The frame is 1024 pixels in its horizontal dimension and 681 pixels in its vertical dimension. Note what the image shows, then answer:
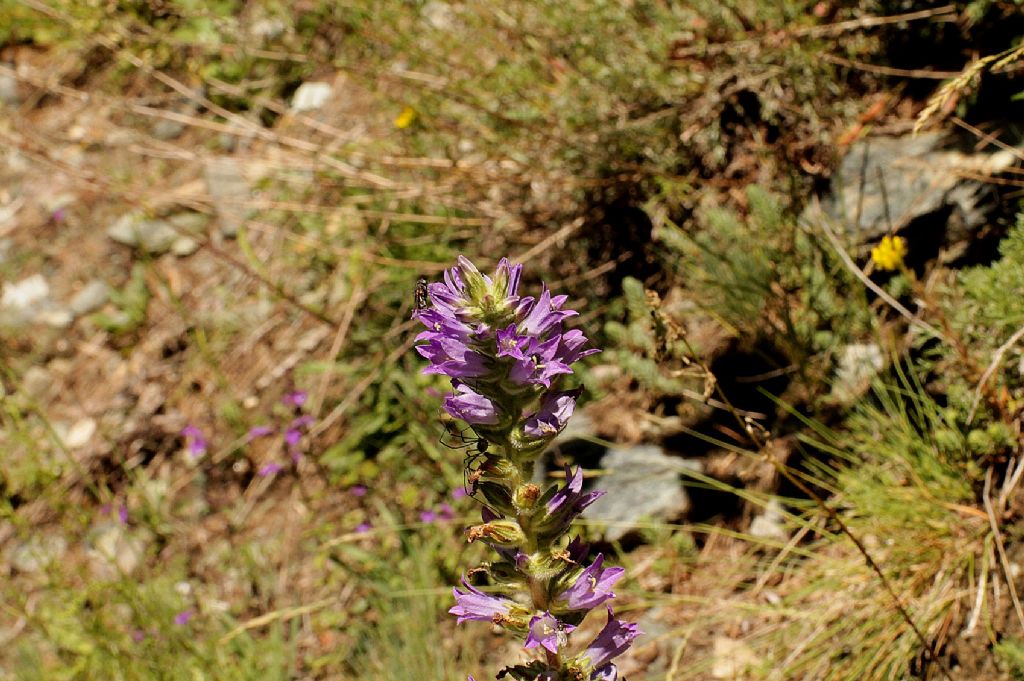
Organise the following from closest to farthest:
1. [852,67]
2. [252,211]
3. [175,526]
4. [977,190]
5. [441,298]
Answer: [441,298] → [977,190] → [852,67] → [175,526] → [252,211]

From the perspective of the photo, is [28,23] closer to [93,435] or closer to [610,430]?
[93,435]

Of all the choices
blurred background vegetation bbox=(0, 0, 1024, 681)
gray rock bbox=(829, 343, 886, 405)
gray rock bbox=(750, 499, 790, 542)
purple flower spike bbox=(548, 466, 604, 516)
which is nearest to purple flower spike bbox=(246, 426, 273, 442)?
blurred background vegetation bbox=(0, 0, 1024, 681)

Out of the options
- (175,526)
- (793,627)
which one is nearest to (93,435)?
(175,526)

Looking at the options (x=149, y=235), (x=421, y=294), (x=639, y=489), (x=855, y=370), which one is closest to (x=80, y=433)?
(x=149, y=235)

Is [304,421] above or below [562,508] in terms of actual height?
below

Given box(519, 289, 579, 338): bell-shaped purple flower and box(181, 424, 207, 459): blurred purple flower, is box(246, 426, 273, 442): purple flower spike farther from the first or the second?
box(519, 289, 579, 338): bell-shaped purple flower

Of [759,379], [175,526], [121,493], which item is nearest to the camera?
[759,379]

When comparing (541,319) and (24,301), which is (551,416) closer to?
(541,319)
